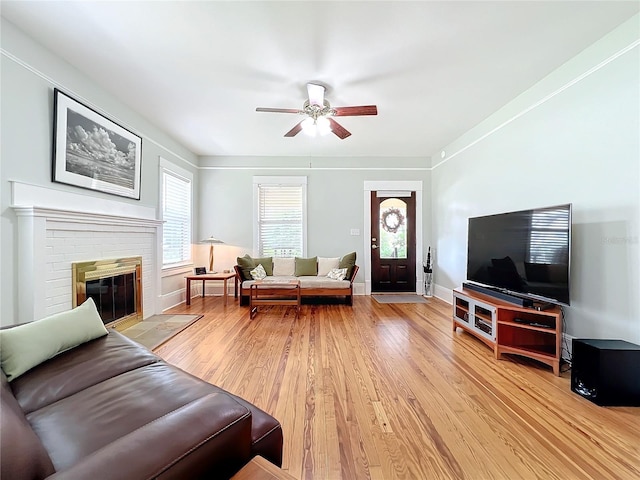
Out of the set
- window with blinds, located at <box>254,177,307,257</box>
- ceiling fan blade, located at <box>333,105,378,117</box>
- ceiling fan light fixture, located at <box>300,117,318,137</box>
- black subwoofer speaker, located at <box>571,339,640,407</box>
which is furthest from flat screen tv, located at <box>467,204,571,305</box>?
window with blinds, located at <box>254,177,307,257</box>

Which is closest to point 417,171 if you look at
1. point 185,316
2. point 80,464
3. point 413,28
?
point 413,28

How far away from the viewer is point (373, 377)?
220cm

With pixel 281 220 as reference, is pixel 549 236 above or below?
below

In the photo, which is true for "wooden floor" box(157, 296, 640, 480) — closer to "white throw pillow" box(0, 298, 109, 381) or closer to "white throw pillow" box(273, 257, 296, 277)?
"white throw pillow" box(0, 298, 109, 381)

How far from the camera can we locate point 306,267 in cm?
507

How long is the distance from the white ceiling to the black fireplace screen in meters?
2.07

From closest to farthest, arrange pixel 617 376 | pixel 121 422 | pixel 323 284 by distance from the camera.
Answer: pixel 121 422 < pixel 617 376 < pixel 323 284

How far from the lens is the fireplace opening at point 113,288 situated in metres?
2.69

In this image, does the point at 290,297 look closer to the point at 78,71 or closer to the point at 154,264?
the point at 154,264

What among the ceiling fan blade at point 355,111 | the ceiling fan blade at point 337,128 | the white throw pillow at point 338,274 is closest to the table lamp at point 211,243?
the white throw pillow at point 338,274

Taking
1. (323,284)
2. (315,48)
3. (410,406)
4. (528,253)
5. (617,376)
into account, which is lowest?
(410,406)

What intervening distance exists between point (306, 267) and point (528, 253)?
3350 mm

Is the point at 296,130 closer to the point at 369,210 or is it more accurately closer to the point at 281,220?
the point at 281,220

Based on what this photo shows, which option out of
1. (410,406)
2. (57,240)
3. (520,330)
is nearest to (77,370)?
(57,240)
